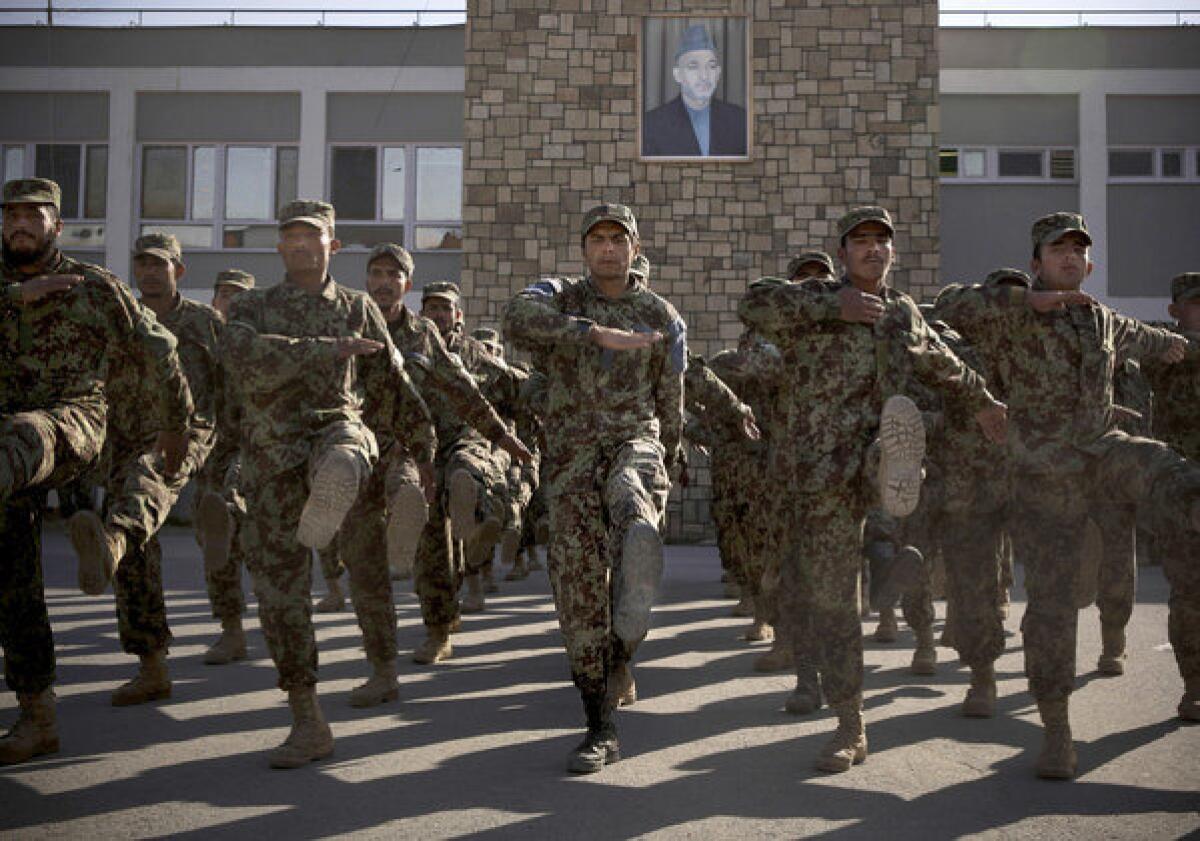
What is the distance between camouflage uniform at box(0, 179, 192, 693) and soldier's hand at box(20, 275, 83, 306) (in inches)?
2.9

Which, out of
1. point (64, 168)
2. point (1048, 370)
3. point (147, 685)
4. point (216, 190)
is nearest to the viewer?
point (1048, 370)

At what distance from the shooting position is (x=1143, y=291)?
63.9 feet

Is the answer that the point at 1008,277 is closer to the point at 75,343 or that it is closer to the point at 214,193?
the point at 75,343

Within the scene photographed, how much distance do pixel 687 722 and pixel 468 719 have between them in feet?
3.52

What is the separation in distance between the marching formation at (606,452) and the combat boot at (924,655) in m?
1.04

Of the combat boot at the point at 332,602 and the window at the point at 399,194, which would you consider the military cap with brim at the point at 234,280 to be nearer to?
the combat boot at the point at 332,602

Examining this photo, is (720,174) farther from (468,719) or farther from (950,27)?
(468,719)

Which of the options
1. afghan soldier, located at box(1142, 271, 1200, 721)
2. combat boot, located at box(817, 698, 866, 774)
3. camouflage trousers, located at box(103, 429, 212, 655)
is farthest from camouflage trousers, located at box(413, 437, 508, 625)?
afghan soldier, located at box(1142, 271, 1200, 721)

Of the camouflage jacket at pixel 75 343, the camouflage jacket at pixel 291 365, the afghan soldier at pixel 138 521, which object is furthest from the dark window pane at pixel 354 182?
the camouflage jacket at pixel 291 365

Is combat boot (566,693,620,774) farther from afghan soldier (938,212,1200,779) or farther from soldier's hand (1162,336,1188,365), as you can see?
soldier's hand (1162,336,1188,365)

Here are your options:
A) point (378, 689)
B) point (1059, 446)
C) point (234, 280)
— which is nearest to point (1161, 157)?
point (234, 280)

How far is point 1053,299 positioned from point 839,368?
3.38 ft

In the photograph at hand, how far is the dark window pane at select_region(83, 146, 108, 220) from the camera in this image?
68.6ft

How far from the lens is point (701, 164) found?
1606 cm
